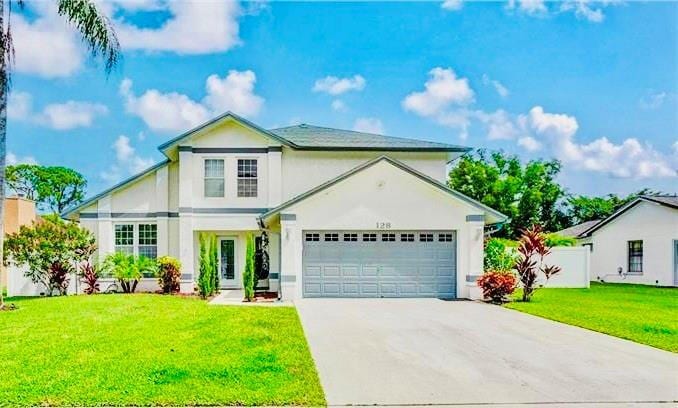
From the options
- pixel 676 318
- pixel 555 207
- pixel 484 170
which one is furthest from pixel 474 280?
pixel 555 207

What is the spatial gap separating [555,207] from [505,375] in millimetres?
43928

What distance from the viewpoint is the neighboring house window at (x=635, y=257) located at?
1128 inches

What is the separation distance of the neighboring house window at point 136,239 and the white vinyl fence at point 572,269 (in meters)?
16.2

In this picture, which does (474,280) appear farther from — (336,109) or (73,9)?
(73,9)

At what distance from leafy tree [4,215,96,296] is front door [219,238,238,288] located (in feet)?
15.5

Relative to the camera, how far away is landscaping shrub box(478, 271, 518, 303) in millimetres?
18141

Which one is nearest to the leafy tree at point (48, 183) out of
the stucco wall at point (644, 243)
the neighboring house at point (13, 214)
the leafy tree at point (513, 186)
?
the neighboring house at point (13, 214)

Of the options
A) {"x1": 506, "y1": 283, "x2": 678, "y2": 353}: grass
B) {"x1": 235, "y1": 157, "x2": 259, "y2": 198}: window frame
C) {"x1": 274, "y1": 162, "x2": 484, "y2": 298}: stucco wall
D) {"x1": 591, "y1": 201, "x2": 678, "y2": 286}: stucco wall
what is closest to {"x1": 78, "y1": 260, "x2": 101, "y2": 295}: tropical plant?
{"x1": 235, "y1": 157, "x2": 259, "y2": 198}: window frame

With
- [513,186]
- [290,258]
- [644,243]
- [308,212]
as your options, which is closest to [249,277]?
[290,258]

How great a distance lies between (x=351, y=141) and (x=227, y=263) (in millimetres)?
6874

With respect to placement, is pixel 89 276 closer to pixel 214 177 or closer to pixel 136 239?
pixel 136 239

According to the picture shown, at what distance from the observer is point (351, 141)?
2353cm

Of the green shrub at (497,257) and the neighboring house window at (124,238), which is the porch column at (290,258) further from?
the green shrub at (497,257)

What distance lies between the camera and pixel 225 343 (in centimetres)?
1037
